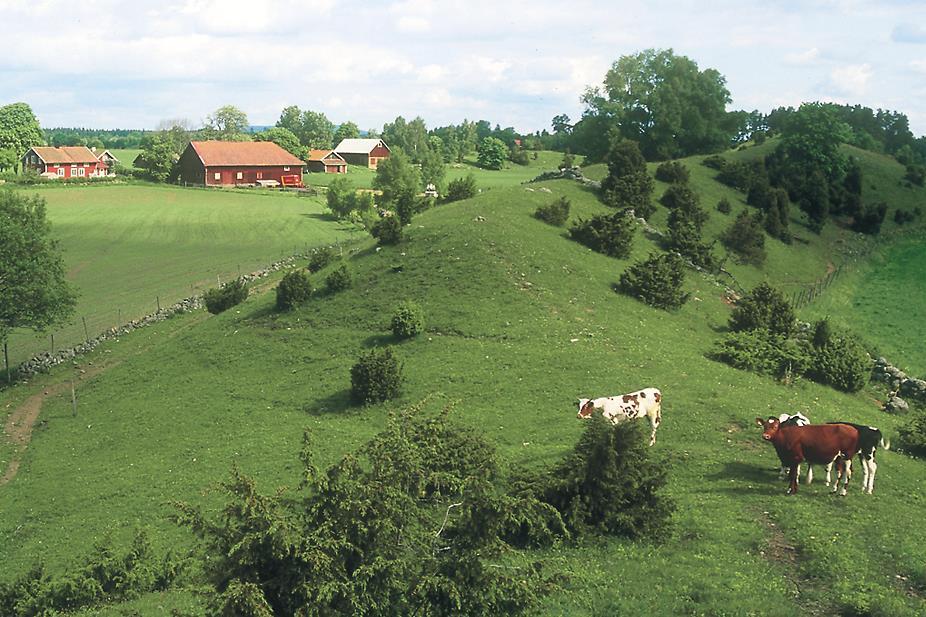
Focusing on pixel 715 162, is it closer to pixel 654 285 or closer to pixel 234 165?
pixel 654 285

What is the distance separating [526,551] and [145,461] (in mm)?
18804

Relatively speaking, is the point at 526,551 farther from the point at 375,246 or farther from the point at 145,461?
the point at 375,246

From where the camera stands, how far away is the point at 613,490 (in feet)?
63.4

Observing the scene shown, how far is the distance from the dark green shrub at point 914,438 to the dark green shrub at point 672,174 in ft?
163

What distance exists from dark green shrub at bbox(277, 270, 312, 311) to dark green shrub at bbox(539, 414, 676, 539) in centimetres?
2878

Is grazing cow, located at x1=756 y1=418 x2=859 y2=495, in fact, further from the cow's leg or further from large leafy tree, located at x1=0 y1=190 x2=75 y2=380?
large leafy tree, located at x1=0 y1=190 x2=75 y2=380

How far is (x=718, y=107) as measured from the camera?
10206cm

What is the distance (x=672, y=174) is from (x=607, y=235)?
2781 centimetres

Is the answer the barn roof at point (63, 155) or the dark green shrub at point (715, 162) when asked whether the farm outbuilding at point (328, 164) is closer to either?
the barn roof at point (63, 155)

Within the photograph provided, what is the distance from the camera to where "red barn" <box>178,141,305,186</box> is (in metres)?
137

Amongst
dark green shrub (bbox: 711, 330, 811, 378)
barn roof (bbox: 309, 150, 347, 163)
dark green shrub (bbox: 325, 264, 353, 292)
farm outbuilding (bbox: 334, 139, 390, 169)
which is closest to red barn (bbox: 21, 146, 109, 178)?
barn roof (bbox: 309, 150, 347, 163)

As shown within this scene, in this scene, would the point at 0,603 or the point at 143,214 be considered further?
the point at 143,214

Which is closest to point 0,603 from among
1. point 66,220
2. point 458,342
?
point 458,342

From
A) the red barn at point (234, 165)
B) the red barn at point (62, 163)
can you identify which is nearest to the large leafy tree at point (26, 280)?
the red barn at point (234, 165)
